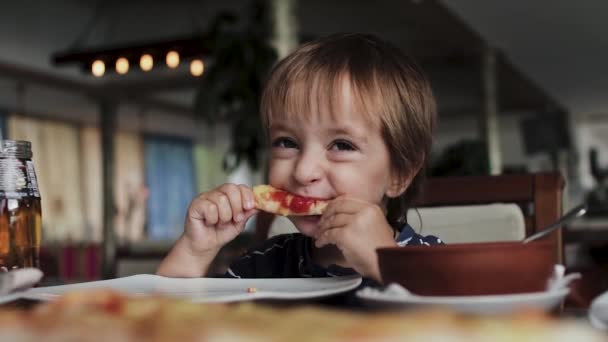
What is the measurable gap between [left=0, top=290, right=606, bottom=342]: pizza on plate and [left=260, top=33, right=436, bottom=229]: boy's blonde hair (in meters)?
0.83

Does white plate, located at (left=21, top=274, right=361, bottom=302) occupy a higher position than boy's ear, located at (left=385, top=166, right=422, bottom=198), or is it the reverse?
boy's ear, located at (left=385, top=166, right=422, bottom=198)

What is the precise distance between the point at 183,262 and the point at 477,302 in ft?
2.33

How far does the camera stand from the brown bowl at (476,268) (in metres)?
0.51

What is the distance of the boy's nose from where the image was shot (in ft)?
3.47

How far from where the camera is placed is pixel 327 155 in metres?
1.09

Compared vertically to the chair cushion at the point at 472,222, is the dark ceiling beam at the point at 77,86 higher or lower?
higher

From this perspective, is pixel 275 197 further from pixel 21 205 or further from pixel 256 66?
pixel 256 66

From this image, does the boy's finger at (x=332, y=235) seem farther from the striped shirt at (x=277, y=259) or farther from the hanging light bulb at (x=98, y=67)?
the hanging light bulb at (x=98, y=67)

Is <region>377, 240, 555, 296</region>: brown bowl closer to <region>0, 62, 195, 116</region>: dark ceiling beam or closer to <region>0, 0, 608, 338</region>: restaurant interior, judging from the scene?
<region>0, 0, 608, 338</region>: restaurant interior

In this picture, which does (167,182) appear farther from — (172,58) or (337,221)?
(337,221)

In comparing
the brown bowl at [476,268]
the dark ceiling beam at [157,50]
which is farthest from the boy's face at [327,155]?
the dark ceiling beam at [157,50]

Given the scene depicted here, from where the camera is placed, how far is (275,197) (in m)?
1.00

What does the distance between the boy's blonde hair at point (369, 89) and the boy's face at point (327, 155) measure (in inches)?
0.7

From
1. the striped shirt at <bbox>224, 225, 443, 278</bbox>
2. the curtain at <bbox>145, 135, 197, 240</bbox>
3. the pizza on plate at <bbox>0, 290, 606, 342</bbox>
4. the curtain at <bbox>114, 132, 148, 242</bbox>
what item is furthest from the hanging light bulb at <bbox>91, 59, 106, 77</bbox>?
the curtain at <bbox>145, 135, 197, 240</bbox>
